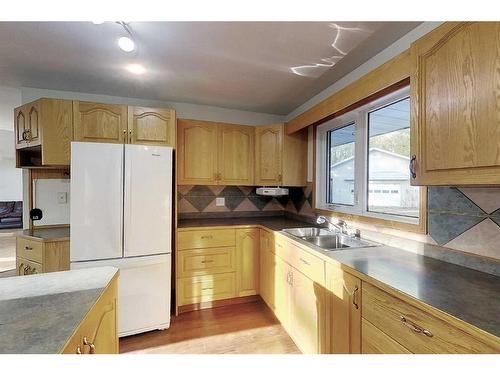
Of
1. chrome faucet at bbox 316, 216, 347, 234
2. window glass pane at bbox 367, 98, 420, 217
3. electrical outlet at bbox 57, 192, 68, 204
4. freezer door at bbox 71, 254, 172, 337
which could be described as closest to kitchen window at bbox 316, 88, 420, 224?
window glass pane at bbox 367, 98, 420, 217

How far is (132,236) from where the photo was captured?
2.00m

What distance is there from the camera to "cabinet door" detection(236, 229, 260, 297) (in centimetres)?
258

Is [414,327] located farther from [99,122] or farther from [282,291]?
[99,122]

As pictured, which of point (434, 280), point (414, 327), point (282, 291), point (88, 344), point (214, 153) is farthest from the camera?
point (214, 153)

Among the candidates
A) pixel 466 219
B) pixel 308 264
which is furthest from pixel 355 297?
pixel 466 219

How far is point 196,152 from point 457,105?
7.33ft

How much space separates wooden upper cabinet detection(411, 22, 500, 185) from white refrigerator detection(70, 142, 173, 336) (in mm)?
1867

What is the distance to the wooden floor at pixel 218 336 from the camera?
→ 185 centimetres

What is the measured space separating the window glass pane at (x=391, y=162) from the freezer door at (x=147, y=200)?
181cm

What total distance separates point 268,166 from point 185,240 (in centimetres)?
127

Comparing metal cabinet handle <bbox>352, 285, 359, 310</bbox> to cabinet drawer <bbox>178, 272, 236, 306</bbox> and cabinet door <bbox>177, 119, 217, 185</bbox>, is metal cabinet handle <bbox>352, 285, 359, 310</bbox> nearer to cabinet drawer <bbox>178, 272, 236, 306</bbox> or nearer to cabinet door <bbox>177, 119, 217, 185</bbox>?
cabinet drawer <bbox>178, 272, 236, 306</bbox>

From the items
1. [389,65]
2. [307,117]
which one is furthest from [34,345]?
[307,117]

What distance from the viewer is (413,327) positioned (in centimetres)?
93
